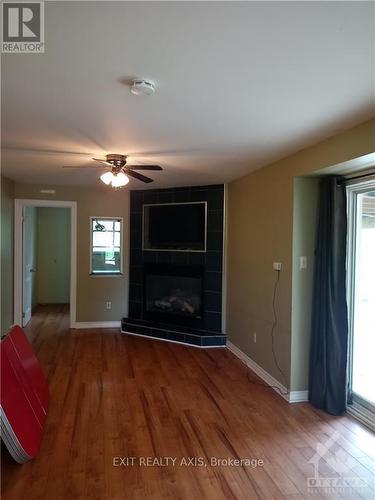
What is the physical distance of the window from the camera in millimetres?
5875

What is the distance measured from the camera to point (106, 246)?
594cm

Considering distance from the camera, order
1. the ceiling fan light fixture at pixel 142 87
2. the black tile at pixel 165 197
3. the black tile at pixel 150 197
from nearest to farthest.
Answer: the ceiling fan light fixture at pixel 142 87 → the black tile at pixel 165 197 → the black tile at pixel 150 197

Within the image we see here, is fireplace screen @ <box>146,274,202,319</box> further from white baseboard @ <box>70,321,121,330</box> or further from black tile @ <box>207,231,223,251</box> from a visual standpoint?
white baseboard @ <box>70,321,121,330</box>

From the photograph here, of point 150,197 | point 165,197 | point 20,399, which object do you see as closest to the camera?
point 20,399

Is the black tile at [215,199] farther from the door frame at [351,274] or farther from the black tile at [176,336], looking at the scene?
the door frame at [351,274]

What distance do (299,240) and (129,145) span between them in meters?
1.88

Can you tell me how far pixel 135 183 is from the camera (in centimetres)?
521

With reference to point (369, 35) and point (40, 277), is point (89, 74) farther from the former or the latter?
point (40, 277)

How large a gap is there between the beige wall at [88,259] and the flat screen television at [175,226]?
487 millimetres

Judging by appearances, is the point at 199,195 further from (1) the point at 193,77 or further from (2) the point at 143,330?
(1) the point at 193,77

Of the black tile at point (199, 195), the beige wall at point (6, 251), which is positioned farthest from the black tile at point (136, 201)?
the beige wall at point (6, 251)

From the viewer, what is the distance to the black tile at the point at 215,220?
520cm

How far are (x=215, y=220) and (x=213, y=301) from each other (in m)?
1.27

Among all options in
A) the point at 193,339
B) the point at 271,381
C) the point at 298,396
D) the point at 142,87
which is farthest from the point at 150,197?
the point at 142,87
